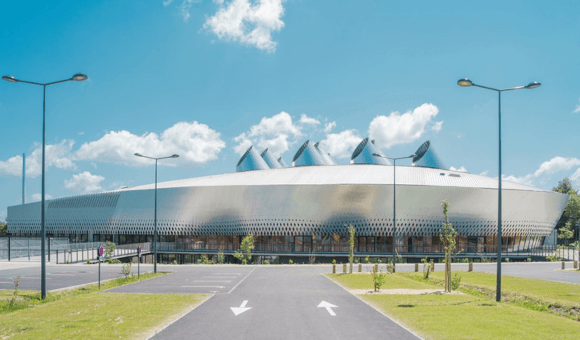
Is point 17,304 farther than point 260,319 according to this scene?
Yes

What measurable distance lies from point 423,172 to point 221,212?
32.6m

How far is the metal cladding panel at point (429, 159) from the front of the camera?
87.2 metres

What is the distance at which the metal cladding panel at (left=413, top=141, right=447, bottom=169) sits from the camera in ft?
286

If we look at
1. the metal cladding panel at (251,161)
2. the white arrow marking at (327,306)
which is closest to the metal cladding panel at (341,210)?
the metal cladding panel at (251,161)

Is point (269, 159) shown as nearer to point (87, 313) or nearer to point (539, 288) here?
point (539, 288)

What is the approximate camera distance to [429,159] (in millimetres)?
87562

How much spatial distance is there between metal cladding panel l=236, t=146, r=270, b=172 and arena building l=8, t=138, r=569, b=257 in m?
27.6

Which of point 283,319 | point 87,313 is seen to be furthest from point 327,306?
point 87,313

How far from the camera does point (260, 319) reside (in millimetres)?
14055

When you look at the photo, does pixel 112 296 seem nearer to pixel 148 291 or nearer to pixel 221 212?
pixel 148 291

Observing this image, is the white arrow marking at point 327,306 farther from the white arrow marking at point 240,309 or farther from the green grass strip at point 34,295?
the green grass strip at point 34,295

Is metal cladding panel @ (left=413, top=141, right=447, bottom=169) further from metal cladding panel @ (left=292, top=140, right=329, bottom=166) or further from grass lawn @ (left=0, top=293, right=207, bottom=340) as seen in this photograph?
grass lawn @ (left=0, top=293, right=207, bottom=340)

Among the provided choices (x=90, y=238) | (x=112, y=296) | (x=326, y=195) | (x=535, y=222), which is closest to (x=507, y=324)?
(x=112, y=296)

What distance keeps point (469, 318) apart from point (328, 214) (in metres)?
46.4
